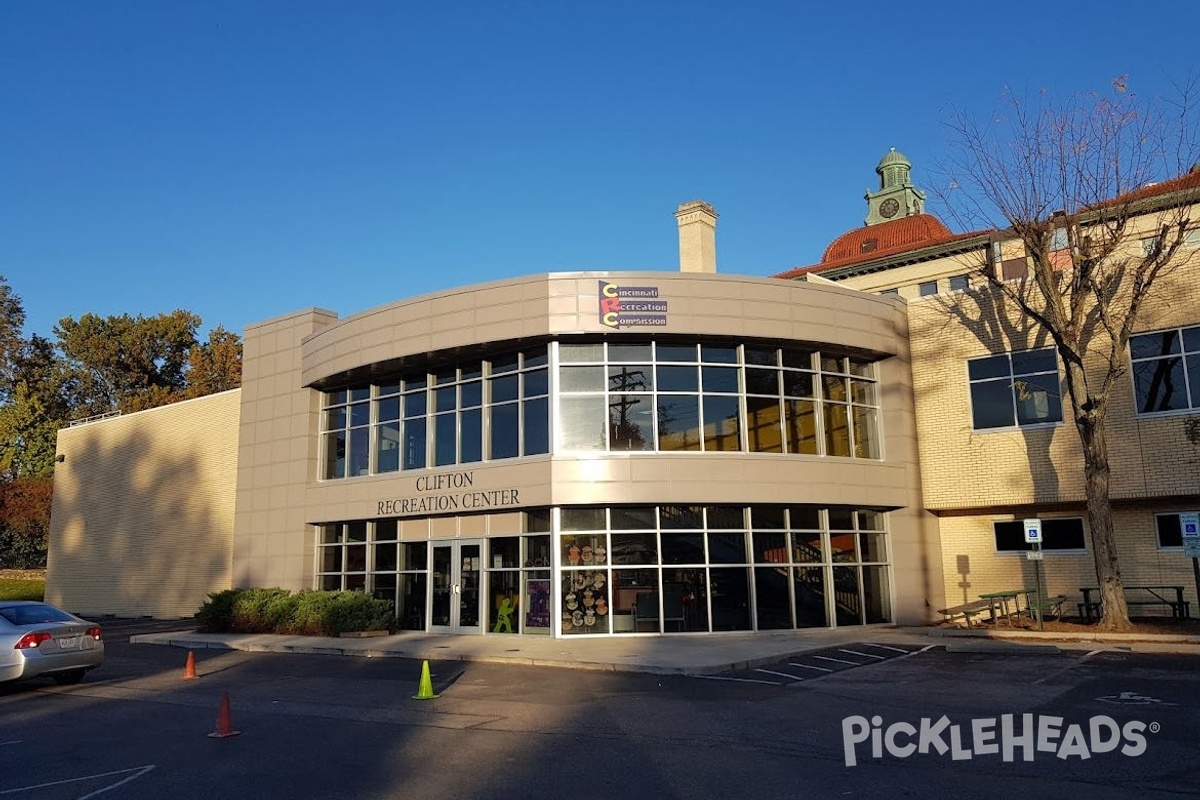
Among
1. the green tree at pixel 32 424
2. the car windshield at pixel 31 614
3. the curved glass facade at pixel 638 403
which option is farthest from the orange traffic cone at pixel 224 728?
the green tree at pixel 32 424

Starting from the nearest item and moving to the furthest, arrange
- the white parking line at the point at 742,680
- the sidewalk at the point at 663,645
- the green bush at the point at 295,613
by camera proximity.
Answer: the white parking line at the point at 742,680 → the sidewalk at the point at 663,645 → the green bush at the point at 295,613

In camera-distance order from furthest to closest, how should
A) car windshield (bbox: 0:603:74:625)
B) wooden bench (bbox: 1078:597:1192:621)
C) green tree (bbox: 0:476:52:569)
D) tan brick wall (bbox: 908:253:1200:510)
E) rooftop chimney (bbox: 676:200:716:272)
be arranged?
1. green tree (bbox: 0:476:52:569)
2. rooftop chimney (bbox: 676:200:716:272)
3. tan brick wall (bbox: 908:253:1200:510)
4. wooden bench (bbox: 1078:597:1192:621)
5. car windshield (bbox: 0:603:74:625)

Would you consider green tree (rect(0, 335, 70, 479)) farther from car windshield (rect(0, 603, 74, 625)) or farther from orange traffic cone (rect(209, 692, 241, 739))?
orange traffic cone (rect(209, 692, 241, 739))

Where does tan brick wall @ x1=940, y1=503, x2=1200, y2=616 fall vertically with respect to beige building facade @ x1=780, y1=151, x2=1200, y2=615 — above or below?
below

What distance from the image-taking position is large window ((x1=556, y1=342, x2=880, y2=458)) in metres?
21.6

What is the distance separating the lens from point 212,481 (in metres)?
31.7

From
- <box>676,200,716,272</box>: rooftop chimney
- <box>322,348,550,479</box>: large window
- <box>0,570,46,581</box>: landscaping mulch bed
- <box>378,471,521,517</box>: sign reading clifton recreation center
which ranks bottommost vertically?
<box>0,570,46,581</box>: landscaping mulch bed

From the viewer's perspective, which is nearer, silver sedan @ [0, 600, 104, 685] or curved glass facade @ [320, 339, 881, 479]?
silver sedan @ [0, 600, 104, 685]

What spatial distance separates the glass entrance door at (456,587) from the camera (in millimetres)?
22844

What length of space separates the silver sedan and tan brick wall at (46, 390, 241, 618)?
1497 centimetres

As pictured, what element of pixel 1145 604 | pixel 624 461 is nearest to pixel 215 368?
pixel 624 461

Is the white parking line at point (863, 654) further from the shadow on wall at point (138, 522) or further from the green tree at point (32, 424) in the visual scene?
the green tree at point (32, 424)

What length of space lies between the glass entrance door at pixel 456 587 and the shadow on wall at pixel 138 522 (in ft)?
34.1

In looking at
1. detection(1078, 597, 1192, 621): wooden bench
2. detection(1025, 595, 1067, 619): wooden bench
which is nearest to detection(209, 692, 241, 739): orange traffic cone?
detection(1025, 595, 1067, 619): wooden bench
